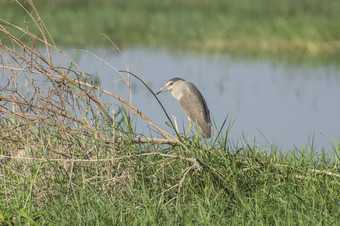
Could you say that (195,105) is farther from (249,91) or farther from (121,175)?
(249,91)

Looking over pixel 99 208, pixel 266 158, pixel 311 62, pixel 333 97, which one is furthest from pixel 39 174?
pixel 311 62

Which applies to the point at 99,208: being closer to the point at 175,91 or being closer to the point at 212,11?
the point at 175,91

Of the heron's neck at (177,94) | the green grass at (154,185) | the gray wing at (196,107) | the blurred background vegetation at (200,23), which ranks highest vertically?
the blurred background vegetation at (200,23)

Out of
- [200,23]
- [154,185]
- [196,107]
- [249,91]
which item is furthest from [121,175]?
[200,23]

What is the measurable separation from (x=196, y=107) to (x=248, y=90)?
332 inches

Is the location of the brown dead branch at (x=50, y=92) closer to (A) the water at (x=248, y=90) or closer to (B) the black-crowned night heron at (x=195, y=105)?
(B) the black-crowned night heron at (x=195, y=105)

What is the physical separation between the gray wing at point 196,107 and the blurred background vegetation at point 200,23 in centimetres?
1250

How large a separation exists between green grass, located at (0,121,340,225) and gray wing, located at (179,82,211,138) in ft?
2.91

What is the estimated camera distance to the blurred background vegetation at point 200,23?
1948cm

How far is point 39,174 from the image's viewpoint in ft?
16.0

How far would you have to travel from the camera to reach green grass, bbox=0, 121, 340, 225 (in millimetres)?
4484

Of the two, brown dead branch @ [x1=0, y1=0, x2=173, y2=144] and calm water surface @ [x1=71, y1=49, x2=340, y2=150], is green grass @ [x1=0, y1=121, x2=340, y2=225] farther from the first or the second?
calm water surface @ [x1=71, y1=49, x2=340, y2=150]

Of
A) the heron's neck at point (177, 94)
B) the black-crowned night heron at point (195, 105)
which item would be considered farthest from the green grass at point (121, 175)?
the heron's neck at point (177, 94)

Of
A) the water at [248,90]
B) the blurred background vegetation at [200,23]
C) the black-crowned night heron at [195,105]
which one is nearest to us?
the black-crowned night heron at [195,105]
